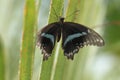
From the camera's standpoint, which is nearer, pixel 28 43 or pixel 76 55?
pixel 28 43

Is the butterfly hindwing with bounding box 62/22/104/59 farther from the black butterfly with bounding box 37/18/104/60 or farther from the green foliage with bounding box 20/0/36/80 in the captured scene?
the green foliage with bounding box 20/0/36/80

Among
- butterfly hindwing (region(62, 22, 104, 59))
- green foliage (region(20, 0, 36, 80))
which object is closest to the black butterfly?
butterfly hindwing (region(62, 22, 104, 59))

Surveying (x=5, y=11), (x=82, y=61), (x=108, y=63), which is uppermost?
(x=5, y=11)

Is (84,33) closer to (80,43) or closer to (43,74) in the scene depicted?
(80,43)

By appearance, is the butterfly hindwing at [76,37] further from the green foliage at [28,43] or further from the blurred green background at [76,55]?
the green foliage at [28,43]

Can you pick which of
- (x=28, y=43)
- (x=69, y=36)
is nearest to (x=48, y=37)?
(x=69, y=36)

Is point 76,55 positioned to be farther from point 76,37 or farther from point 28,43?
point 28,43

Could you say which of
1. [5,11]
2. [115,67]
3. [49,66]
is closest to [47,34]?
[49,66]
